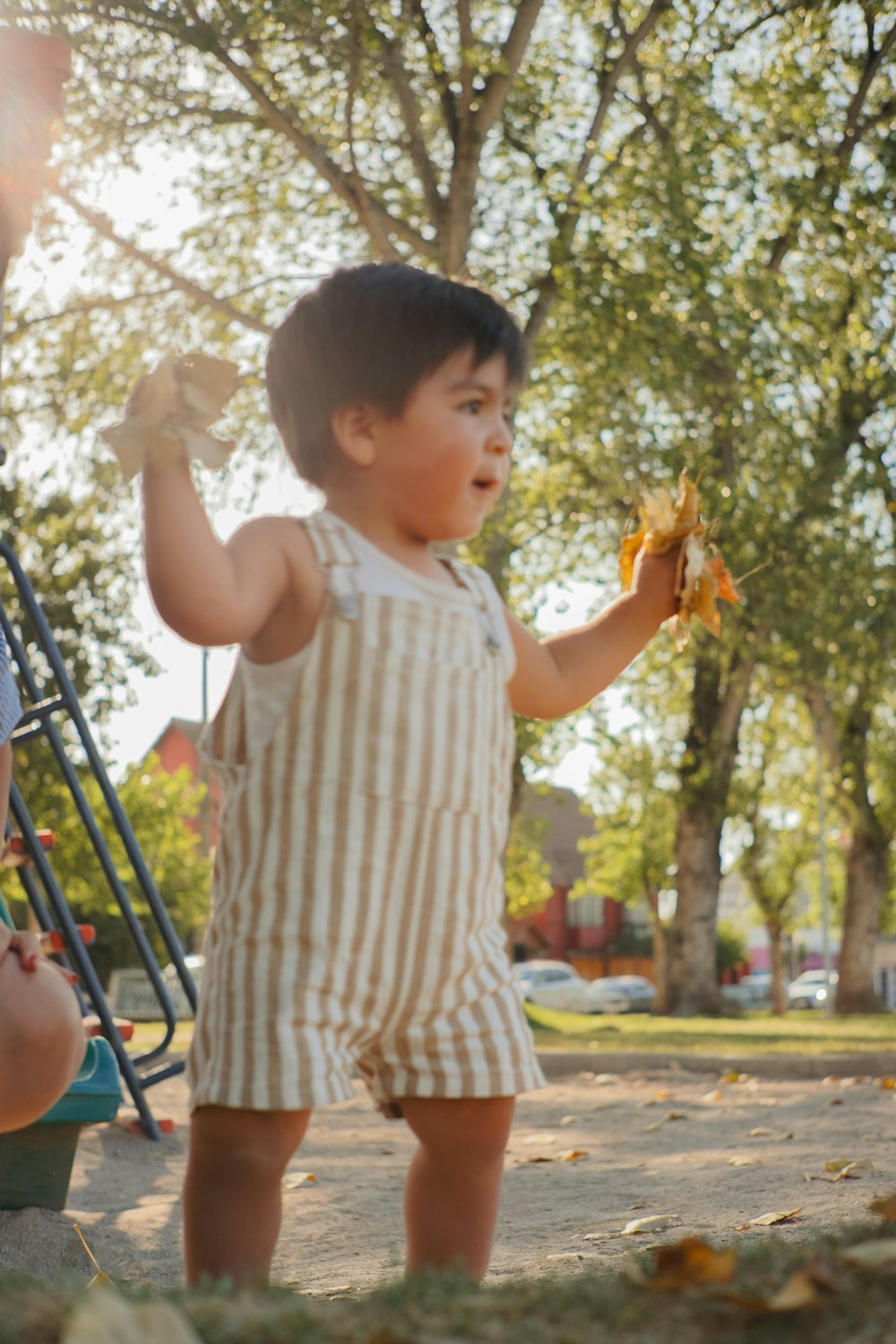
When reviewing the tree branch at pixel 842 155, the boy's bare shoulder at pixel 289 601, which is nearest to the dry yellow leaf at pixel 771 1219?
the boy's bare shoulder at pixel 289 601

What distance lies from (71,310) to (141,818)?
857 inches

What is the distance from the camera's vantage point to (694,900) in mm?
19953

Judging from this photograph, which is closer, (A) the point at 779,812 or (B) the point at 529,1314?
(B) the point at 529,1314

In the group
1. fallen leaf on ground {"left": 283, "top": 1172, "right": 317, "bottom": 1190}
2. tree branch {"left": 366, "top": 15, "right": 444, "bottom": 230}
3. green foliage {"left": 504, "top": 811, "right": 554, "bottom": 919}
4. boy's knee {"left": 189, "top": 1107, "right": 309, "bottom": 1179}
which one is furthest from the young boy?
green foliage {"left": 504, "top": 811, "right": 554, "bottom": 919}

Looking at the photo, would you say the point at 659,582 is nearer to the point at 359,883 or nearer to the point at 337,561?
the point at 337,561

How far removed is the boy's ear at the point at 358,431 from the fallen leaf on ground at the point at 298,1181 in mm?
2593

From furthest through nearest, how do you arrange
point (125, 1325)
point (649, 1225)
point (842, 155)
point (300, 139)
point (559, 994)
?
1. point (559, 994)
2. point (842, 155)
3. point (300, 139)
4. point (649, 1225)
5. point (125, 1325)

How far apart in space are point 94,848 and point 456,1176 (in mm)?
2988

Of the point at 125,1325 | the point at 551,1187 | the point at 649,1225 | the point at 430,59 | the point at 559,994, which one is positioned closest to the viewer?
the point at 125,1325

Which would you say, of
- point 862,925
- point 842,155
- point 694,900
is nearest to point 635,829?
point 862,925

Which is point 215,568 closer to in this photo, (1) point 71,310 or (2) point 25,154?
(2) point 25,154

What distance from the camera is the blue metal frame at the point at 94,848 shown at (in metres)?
4.48

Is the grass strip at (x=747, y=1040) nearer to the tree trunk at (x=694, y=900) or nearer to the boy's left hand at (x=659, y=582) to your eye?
the tree trunk at (x=694, y=900)

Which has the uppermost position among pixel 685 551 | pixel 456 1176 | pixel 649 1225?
pixel 685 551
